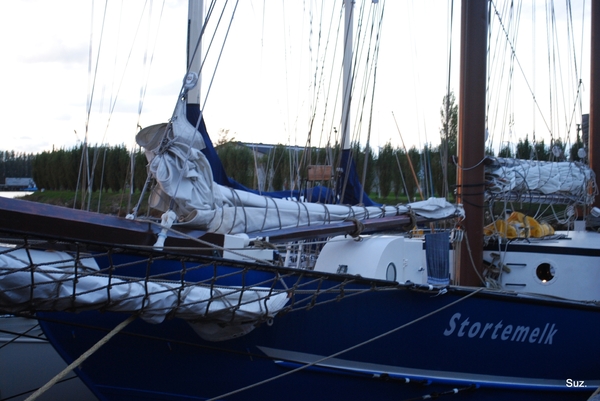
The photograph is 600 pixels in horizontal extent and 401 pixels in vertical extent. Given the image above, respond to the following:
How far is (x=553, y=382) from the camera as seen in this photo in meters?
6.12

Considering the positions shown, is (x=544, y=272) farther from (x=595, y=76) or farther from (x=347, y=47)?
(x=595, y=76)

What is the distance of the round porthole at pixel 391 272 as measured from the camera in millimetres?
5660

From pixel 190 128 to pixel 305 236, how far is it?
4.09ft

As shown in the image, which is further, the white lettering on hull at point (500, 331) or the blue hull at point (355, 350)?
the white lettering on hull at point (500, 331)

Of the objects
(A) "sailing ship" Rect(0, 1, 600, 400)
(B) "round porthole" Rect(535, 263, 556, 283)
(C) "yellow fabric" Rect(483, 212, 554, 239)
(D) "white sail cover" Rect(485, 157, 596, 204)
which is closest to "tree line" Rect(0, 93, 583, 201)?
(D) "white sail cover" Rect(485, 157, 596, 204)

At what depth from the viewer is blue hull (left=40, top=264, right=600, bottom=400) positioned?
457cm

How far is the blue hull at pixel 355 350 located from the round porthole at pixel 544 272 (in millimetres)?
1012

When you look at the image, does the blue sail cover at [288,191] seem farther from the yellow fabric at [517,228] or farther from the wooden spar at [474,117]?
the yellow fabric at [517,228]

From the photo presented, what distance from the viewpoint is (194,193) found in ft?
14.5

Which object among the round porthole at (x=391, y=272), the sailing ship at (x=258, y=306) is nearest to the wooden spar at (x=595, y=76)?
the sailing ship at (x=258, y=306)

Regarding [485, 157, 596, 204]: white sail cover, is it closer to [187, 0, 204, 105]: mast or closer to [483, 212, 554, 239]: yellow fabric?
[483, 212, 554, 239]: yellow fabric

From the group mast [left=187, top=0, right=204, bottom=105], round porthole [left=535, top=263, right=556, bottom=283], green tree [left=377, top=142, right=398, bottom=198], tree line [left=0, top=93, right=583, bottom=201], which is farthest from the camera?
green tree [left=377, top=142, right=398, bottom=198]

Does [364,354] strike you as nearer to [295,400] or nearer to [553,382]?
[295,400]

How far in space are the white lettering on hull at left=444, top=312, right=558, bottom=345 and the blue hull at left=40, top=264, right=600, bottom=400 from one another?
1 cm
